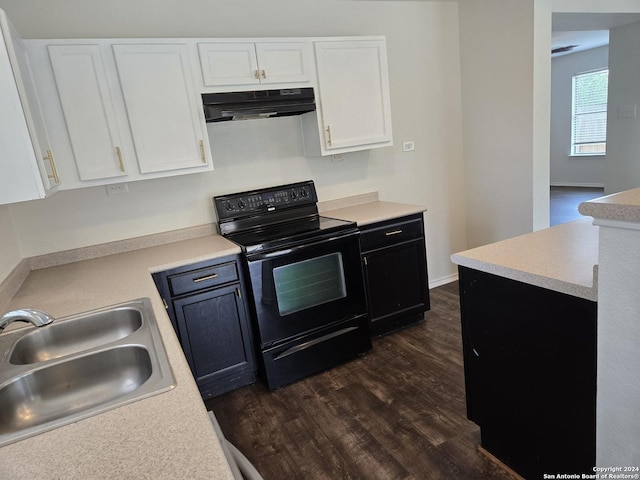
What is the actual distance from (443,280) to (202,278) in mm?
2484

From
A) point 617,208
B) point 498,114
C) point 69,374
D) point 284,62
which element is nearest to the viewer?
point 617,208

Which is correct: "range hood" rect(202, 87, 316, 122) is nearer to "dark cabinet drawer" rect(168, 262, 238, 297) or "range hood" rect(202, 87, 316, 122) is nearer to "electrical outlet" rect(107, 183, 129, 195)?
"electrical outlet" rect(107, 183, 129, 195)

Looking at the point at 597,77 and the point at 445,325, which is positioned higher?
the point at 597,77

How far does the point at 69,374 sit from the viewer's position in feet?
4.07

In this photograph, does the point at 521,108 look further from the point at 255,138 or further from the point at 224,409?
the point at 224,409

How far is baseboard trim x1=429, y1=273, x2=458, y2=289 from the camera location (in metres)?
3.85

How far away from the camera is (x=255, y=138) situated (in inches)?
114

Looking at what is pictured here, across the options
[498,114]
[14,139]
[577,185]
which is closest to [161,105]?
[14,139]

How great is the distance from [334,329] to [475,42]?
107 inches

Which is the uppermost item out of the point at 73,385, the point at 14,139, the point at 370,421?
the point at 14,139

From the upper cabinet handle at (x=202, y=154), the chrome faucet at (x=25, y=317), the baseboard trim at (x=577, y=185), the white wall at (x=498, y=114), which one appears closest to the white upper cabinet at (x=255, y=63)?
the upper cabinet handle at (x=202, y=154)

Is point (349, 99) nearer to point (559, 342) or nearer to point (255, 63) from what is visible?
point (255, 63)

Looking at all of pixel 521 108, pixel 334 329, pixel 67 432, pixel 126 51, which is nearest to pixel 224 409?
pixel 334 329

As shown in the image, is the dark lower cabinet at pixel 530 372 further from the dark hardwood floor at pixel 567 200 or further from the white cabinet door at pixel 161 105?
the dark hardwood floor at pixel 567 200
